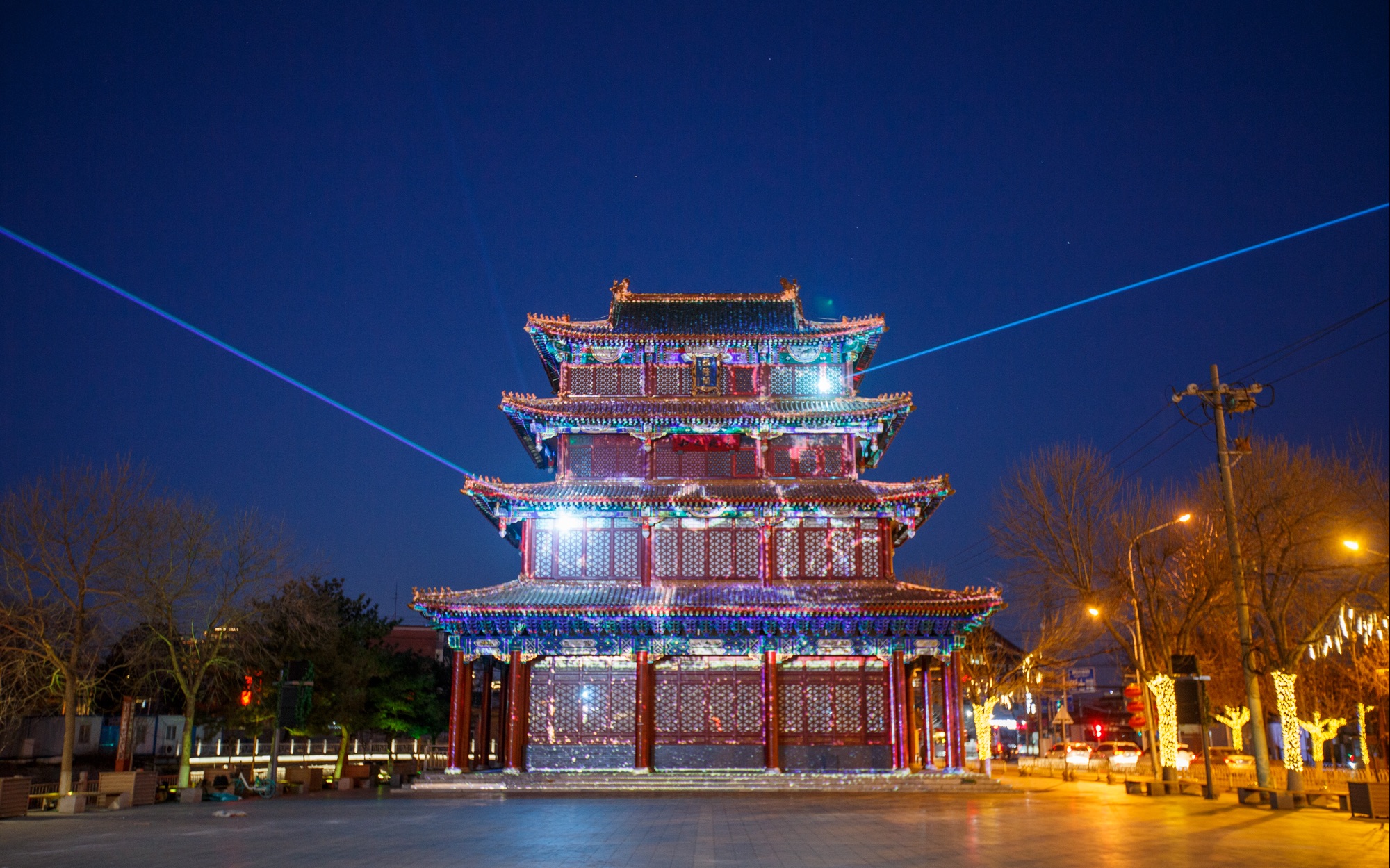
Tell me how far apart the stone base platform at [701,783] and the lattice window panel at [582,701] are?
1.42 metres

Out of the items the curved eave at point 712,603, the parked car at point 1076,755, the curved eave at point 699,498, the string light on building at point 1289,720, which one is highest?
the curved eave at point 699,498

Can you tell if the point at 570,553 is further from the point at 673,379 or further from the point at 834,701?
the point at 834,701

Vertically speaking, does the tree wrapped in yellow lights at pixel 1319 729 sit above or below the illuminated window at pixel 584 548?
below

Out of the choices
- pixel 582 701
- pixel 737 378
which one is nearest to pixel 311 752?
pixel 582 701

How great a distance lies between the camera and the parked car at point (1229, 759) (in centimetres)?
3988

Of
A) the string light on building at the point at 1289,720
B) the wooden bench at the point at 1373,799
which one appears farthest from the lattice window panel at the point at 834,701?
the wooden bench at the point at 1373,799

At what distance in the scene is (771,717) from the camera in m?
29.7

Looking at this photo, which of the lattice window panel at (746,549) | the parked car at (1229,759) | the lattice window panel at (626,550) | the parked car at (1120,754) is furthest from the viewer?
the parked car at (1120,754)

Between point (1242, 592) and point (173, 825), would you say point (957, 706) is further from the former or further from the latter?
point (173, 825)

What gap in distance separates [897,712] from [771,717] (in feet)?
13.1

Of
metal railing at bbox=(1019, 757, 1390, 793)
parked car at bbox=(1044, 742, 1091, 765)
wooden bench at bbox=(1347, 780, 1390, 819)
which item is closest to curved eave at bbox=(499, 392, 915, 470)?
metal railing at bbox=(1019, 757, 1390, 793)

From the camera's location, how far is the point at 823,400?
34.4 m

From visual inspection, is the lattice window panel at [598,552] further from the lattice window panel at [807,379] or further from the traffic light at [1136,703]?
the traffic light at [1136,703]

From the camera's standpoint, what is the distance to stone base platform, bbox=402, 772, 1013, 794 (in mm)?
28156
